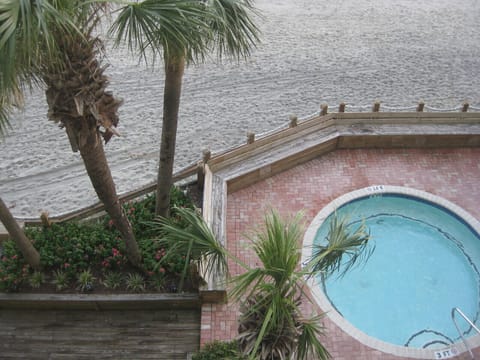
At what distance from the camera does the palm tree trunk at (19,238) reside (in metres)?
8.89

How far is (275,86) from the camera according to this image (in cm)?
1711

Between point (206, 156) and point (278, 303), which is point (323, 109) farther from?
point (278, 303)

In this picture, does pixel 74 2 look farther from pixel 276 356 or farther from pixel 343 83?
pixel 343 83

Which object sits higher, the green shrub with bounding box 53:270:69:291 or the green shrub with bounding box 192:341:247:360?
the green shrub with bounding box 53:270:69:291

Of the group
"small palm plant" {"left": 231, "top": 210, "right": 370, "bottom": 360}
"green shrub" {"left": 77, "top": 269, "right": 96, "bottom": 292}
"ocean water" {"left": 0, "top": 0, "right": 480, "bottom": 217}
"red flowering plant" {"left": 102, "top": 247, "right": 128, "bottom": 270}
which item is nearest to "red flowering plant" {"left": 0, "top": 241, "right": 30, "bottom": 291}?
"green shrub" {"left": 77, "top": 269, "right": 96, "bottom": 292}

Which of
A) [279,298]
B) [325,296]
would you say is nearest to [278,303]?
[279,298]

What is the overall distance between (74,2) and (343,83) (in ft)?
42.2

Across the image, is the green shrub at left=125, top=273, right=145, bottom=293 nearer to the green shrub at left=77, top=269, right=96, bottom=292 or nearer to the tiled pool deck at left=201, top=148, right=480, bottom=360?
the green shrub at left=77, top=269, right=96, bottom=292

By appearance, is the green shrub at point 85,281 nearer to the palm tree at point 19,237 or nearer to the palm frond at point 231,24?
the palm tree at point 19,237

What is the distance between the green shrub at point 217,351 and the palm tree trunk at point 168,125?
10.1 ft

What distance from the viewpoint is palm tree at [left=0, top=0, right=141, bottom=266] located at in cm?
496

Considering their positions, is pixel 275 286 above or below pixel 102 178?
below

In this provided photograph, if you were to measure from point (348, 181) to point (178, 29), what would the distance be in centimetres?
769

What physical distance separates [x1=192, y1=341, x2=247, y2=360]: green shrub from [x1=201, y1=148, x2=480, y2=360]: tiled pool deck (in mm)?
1911
